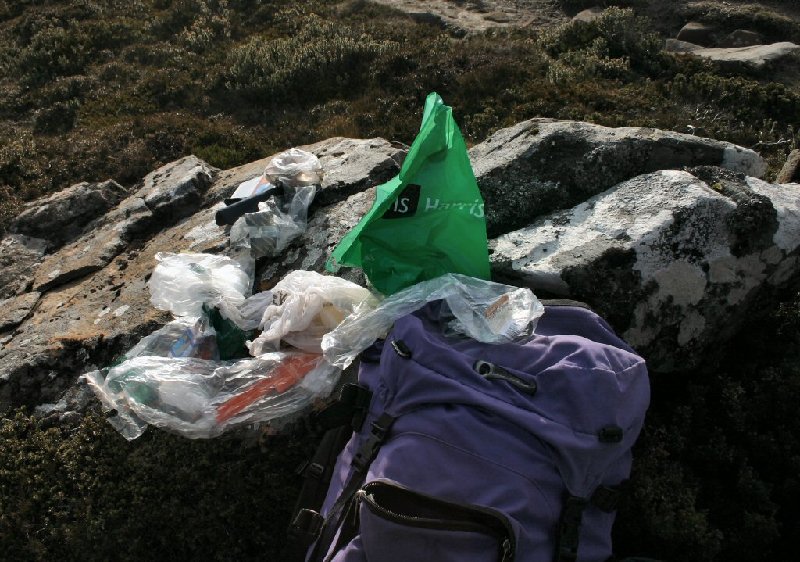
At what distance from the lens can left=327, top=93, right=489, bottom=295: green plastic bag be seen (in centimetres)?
338

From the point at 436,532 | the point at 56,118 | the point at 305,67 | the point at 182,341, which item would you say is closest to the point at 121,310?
the point at 182,341

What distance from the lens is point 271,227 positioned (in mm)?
4477

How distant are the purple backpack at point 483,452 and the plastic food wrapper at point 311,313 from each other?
622 millimetres

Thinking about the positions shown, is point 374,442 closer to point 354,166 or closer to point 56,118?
point 354,166

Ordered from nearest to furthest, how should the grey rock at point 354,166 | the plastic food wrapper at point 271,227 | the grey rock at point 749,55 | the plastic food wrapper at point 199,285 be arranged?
the plastic food wrapper at point 199,285 → the plastic food wrapper at point 271,227 → the grey rock at point 354,166 → the grey rock at point 749,55

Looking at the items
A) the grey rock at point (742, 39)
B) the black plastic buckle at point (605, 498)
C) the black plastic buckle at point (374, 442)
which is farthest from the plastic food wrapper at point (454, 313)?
the grey rock at point (742, 39)

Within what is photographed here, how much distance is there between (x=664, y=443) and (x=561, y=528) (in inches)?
49.5

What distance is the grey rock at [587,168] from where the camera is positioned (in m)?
4.13

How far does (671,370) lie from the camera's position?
348cm

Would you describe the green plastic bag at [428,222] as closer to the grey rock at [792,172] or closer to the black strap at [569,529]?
the black strap at [569,529]

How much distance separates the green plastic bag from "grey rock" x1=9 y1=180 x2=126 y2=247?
12.8 ft

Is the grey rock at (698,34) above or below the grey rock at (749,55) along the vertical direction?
below

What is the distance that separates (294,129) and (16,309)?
4.53 meters

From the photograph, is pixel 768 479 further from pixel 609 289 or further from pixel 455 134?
pixel 455 134
